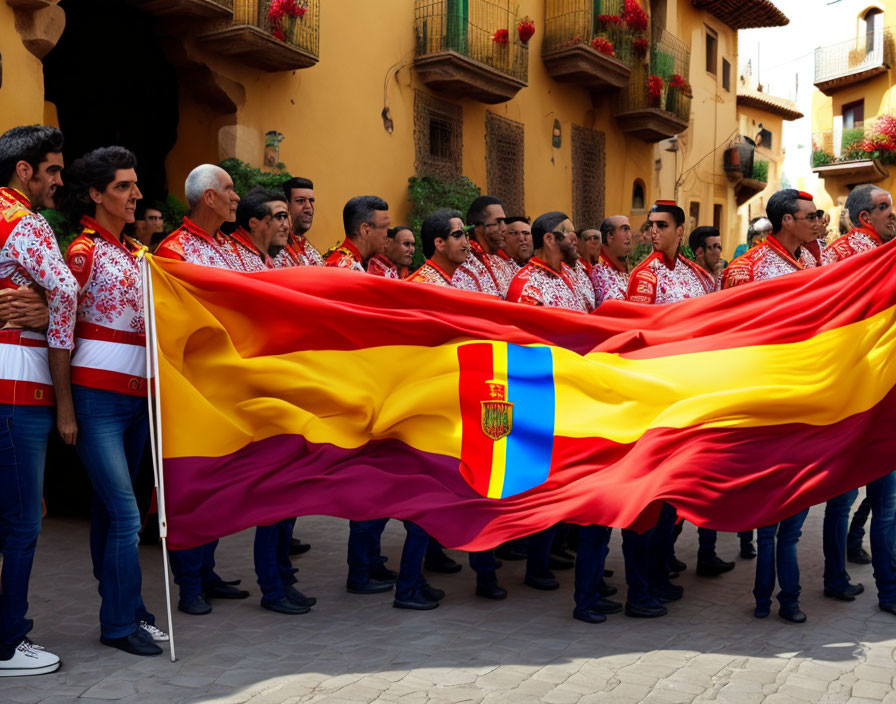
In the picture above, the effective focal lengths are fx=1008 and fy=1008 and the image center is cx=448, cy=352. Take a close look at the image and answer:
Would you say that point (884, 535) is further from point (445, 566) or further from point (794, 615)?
point (445, 566)

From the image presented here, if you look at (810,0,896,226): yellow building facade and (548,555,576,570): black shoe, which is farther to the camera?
(810,0,896,226): yellow building facade

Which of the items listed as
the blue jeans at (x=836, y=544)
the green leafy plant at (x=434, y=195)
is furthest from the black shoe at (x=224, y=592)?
the green leafy plant at (x=434, y=195)

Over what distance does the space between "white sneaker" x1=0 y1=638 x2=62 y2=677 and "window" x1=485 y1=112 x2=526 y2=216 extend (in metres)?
13.0

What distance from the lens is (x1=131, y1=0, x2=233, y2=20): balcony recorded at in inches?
423

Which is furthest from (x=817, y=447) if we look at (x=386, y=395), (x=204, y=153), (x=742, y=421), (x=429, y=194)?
(x=429, y=194)

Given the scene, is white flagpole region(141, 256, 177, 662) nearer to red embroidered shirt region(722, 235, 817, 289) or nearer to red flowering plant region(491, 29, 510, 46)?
red embroidered shirt region(722, 235, 817, 289)

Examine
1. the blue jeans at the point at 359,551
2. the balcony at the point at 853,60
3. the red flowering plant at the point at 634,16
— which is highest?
the balcony at the point at 853,60

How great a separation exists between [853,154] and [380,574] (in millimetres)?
28562

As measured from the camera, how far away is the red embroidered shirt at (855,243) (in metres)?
6.12

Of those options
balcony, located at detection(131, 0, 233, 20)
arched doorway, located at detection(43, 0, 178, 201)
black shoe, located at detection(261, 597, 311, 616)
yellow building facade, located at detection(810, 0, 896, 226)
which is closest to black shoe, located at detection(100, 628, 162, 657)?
black shoe, located at detection(261, 597, 311, 616)

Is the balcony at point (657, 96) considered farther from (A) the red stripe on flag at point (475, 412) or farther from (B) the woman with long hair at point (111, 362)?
(B) the woman with long hair at point (111, 362)

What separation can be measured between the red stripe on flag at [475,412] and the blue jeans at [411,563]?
17.5 inches

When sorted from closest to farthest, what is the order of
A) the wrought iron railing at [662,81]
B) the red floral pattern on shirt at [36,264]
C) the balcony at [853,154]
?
the red floral pattern on shirt at [36,264]
the wrought iron railing at [662,81]
the balcony at [853,154]

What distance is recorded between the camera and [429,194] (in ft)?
47.5
